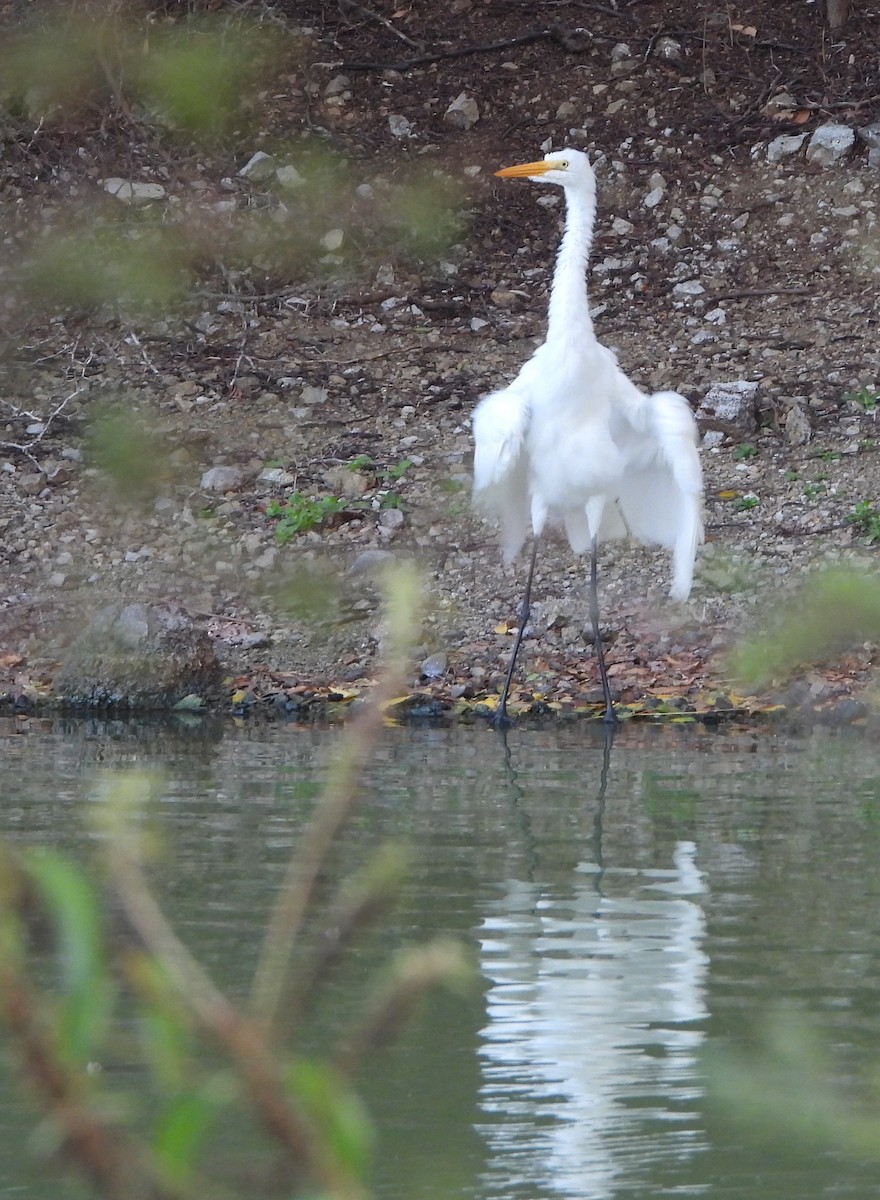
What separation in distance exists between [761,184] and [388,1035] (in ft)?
39.4

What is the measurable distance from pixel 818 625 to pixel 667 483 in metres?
6.80

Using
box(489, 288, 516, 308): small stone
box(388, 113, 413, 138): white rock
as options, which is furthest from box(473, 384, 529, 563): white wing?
box(388, 113, 413, 138): white rock

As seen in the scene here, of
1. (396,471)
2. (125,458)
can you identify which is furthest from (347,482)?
(125,458)

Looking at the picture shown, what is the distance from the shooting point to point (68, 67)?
5.49 feet

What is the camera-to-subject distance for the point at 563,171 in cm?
813

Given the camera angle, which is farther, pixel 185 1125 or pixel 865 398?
pixel 865 398

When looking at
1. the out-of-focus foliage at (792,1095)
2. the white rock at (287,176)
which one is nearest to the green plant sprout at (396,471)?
the white rock at (287,176)

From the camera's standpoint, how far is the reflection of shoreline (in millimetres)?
2443

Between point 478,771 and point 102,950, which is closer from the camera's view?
point 102,950

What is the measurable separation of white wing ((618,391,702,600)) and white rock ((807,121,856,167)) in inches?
198

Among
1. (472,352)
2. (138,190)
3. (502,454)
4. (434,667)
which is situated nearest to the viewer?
(502,454)

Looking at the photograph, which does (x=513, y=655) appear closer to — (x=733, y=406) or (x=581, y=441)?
(x=581, y=441)

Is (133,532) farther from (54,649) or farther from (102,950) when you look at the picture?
(102,950)

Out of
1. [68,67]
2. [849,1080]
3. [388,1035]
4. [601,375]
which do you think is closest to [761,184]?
[601,375]
